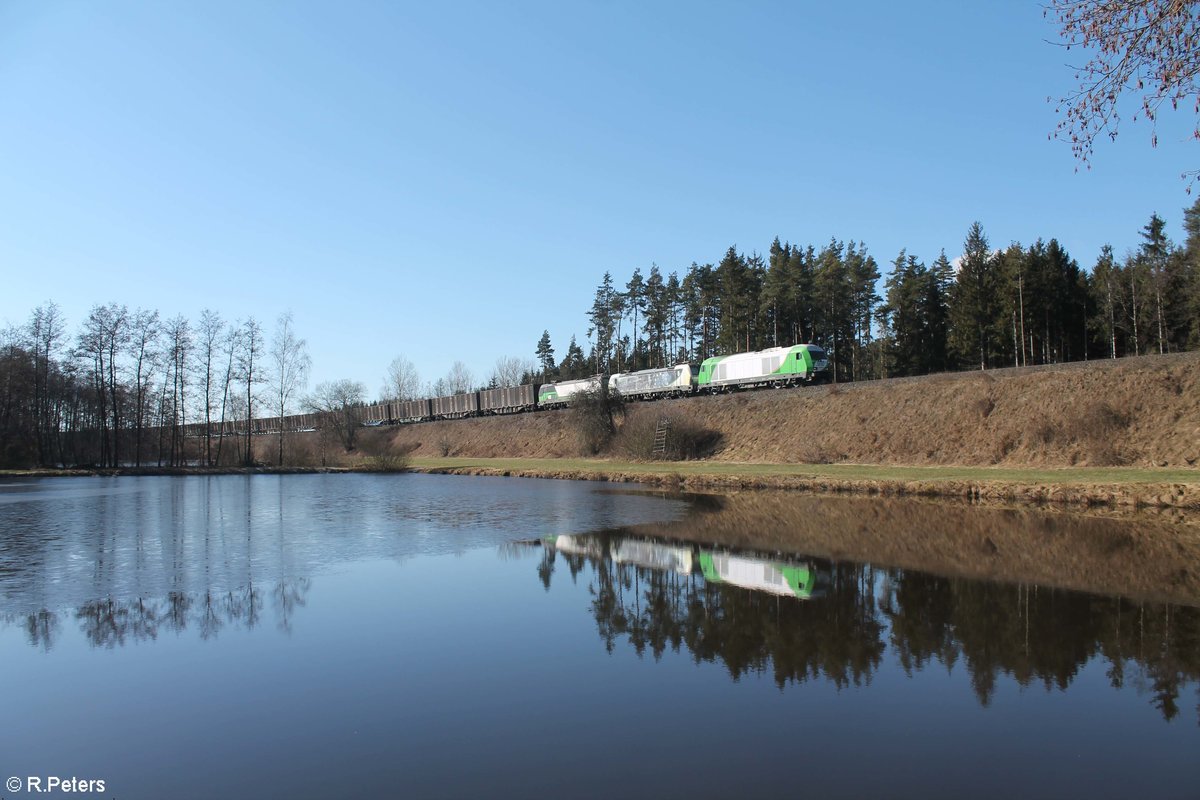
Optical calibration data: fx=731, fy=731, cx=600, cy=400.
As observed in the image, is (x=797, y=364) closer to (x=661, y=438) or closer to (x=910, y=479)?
(x=661, y=438)

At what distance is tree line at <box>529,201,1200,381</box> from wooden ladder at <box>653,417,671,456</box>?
903 inches

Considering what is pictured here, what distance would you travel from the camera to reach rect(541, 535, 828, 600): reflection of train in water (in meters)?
14.6

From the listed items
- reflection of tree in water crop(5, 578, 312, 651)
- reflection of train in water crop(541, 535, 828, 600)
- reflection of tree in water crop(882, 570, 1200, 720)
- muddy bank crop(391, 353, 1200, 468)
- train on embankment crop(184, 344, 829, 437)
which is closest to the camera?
reflection of tree in water crop(882, 570, 1200, 720)

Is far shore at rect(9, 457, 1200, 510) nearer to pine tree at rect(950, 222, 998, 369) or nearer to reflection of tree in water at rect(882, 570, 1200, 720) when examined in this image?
reflection of tree in water at rect(882, 570, 1200, 720)

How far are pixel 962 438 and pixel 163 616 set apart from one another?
3692cm

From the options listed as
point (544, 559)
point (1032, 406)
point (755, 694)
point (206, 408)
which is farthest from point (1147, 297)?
point (206, 408)

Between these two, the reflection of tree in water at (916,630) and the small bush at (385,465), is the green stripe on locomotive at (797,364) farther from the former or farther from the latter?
the reflection of tree in water at (916,630)

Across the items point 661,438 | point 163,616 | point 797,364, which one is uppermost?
point 797,364

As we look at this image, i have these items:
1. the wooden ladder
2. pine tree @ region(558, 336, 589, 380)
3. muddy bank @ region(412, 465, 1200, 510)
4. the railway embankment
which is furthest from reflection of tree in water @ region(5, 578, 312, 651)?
pine tree @ region(558, 336, 589, 380)

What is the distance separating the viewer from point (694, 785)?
6.36 meters

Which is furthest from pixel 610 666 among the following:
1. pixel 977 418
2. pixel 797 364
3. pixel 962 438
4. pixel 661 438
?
pixel 797 364

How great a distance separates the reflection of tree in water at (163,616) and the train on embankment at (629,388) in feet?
146

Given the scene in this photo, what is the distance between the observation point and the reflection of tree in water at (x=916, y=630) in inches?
373

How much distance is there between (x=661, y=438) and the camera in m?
52.5
